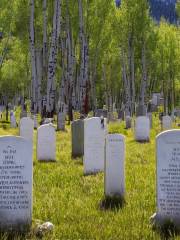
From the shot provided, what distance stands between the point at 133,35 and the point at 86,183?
3292 centimetres

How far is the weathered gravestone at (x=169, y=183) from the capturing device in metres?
6.42

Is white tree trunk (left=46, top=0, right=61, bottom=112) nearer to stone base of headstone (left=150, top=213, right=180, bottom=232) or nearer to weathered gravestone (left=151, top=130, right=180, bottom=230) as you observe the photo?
weathered gravestone (left=151, top=130, right=180, bottom=230)

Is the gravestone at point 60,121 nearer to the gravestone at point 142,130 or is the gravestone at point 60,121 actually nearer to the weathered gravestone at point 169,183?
the gravestone at point 142,130

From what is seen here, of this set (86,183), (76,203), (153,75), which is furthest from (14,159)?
(153,75)

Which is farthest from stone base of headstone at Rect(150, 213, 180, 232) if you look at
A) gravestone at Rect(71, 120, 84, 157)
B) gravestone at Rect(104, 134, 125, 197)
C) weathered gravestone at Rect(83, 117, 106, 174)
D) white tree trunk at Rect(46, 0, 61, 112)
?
white tree trunk at Rect(46, 0, 61, 112)

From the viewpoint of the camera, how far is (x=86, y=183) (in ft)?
31.2

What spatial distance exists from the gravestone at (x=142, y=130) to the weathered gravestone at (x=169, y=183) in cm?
1308

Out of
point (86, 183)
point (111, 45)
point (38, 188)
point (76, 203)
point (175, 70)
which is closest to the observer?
point (76, 203)

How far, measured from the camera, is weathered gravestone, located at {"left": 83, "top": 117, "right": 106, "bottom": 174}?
1080cm

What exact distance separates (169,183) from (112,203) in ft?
4.84

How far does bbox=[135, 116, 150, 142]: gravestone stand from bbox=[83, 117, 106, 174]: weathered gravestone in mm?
8684

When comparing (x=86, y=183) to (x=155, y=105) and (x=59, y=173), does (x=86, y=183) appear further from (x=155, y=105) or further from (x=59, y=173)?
(x=155, y=105)

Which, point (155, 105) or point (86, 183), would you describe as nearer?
point (86, 183)

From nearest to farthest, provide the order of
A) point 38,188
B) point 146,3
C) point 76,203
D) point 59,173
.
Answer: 1. point 76,203
2. point 38,188
3. point 59,173
4. point 146,3
